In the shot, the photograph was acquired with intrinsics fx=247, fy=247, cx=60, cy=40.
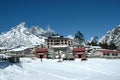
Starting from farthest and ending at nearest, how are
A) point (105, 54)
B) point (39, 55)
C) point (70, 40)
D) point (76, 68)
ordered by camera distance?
point (70, 40) → point (105, 54) → point (39, 55) → point (76, 68)

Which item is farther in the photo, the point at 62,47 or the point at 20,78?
the point at 62,47

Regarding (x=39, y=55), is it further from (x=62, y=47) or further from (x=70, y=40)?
(x=70, y=40)

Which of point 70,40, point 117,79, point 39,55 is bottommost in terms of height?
point 117,79

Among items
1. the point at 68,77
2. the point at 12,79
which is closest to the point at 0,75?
the point at 12,79

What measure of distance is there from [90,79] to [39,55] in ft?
117

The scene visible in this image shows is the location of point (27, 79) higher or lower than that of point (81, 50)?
lower

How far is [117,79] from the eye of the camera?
126 ft

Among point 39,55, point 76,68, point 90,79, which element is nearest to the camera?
point 90,79

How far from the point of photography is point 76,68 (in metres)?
48.1

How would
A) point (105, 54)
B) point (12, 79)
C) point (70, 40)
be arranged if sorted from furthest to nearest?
1. point (70, 40)
2. point (105, 54)
3. point (12, 79)

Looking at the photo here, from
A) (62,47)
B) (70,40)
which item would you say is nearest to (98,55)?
(62,47)

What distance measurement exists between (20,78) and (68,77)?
865 cm

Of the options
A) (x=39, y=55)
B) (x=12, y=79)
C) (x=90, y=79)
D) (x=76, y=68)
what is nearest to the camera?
(x=12, y=79)

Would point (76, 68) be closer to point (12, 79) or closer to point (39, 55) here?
point (12, 79)
